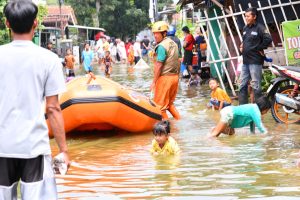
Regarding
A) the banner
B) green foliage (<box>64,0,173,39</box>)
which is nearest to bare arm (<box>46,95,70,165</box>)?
the banner

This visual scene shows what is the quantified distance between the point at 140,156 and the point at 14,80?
4.24 metres

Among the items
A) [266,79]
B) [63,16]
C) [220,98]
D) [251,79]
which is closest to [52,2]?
[63,16]

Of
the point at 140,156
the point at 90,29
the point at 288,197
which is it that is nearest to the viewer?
the point at 288,197

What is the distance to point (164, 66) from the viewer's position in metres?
10.6

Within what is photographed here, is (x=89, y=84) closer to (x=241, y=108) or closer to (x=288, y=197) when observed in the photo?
(x=241, y=108)

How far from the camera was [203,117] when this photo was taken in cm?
1184

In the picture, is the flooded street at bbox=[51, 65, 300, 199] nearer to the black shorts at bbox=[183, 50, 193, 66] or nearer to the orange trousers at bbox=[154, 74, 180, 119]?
the orange trousers at bbox=[154, 74, 180, 119]

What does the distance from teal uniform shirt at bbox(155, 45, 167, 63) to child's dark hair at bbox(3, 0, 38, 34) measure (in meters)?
6.61

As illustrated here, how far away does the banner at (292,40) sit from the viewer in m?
12.3

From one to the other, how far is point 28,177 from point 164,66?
6897 mm

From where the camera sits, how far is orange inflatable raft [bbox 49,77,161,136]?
9430 millimetres

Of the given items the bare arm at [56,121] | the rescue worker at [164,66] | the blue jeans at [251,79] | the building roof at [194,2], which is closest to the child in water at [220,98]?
the blue jeans at [251,79]

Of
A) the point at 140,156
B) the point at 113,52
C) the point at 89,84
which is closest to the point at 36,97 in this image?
the point at 140,156

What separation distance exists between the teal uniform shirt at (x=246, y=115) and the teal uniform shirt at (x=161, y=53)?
1958 mm
